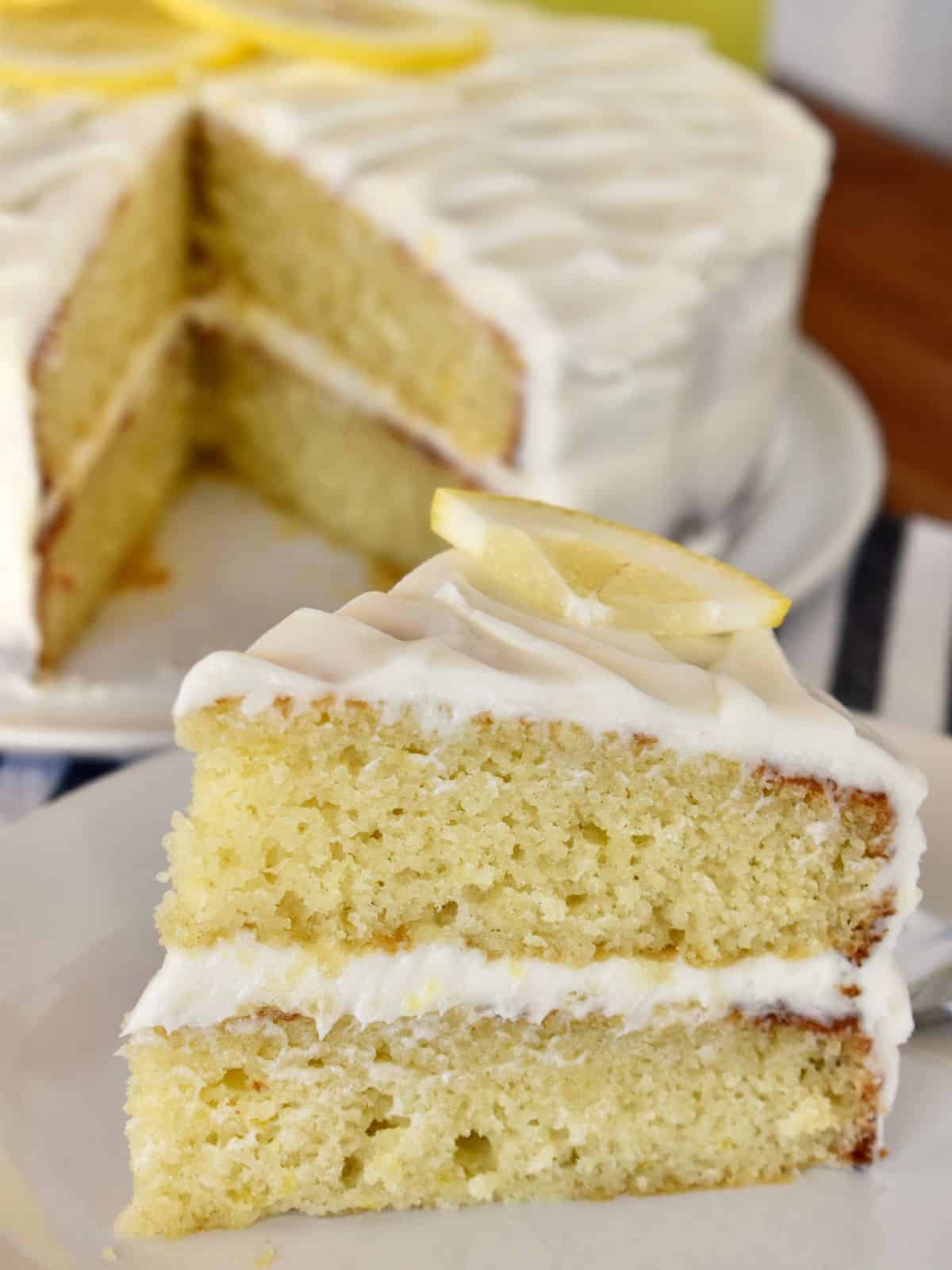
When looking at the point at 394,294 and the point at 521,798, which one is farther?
the point at 394,294

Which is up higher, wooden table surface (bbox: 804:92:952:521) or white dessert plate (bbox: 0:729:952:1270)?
white dessert plate (bbox: 0:729:952:1270)

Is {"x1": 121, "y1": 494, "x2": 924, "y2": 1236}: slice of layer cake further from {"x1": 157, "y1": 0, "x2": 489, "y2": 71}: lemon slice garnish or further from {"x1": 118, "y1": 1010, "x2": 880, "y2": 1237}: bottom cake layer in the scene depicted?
{"x1": 157, "y1": 0, "x2": 489, "y2": 71}: lemon slice garnish

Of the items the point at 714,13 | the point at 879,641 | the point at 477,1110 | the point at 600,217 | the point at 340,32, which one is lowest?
the point at 879,641

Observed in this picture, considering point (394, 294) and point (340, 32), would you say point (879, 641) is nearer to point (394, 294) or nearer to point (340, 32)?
point (394, 294)

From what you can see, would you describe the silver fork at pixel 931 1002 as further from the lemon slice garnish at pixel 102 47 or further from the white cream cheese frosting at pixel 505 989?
the lemon slice garnish at pixel 102 47

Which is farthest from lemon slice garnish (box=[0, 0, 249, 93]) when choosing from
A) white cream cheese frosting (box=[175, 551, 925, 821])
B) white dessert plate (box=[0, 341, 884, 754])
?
white cream cheese frosting (box=[175, 551, 925, 821])

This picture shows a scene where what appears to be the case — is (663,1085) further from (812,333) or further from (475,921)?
(812,333)

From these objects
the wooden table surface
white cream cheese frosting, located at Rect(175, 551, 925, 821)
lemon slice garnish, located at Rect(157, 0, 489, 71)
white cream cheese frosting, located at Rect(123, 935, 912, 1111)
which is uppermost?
white cream cheese frosting, located at Rect(175, 551, 925, 821)

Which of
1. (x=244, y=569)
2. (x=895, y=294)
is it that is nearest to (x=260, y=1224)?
(x=244, y=569)
